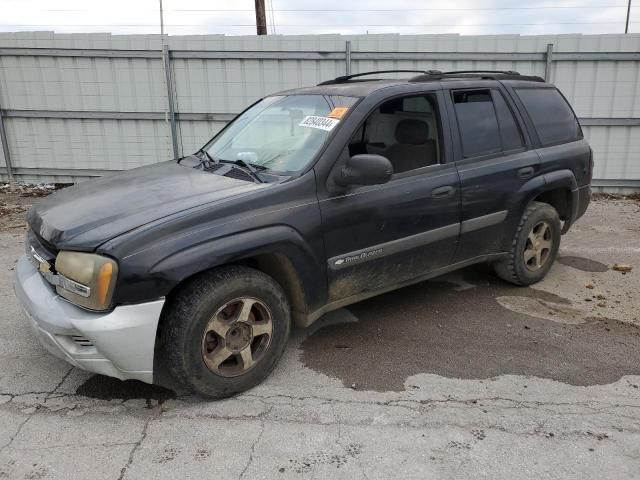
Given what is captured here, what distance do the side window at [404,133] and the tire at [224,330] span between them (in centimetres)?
116

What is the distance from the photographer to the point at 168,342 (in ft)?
9.37

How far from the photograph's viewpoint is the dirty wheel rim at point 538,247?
15.3 feet

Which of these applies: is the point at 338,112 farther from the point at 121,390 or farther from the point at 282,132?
the point at 121,390

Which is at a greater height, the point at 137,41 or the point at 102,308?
the point at 137,41

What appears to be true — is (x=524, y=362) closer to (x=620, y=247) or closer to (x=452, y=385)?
(x=452, y=385)

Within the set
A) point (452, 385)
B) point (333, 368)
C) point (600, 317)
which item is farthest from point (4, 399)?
point (600, 317)

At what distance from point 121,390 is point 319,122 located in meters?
2.10

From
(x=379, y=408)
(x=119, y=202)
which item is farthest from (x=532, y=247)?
(x=119, y=202)

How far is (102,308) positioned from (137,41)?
24.4ft

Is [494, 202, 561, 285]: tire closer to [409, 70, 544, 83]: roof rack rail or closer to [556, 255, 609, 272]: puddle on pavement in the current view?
[556, 255, 609, 272]: puddle on pavement

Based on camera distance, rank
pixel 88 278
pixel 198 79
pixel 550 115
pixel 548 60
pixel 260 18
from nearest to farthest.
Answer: pixel 88 278 < pixel 550 115 < pixel 548 60 < pixel 198 79 < pixel 260 18

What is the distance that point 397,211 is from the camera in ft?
11.7

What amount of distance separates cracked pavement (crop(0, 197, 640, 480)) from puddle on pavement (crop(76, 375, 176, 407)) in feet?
0.03

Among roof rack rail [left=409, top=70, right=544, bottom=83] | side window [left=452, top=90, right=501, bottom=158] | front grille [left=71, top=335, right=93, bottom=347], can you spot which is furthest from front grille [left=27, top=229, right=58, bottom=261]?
side window [left=452, top=90, right=501, bottom=158]
